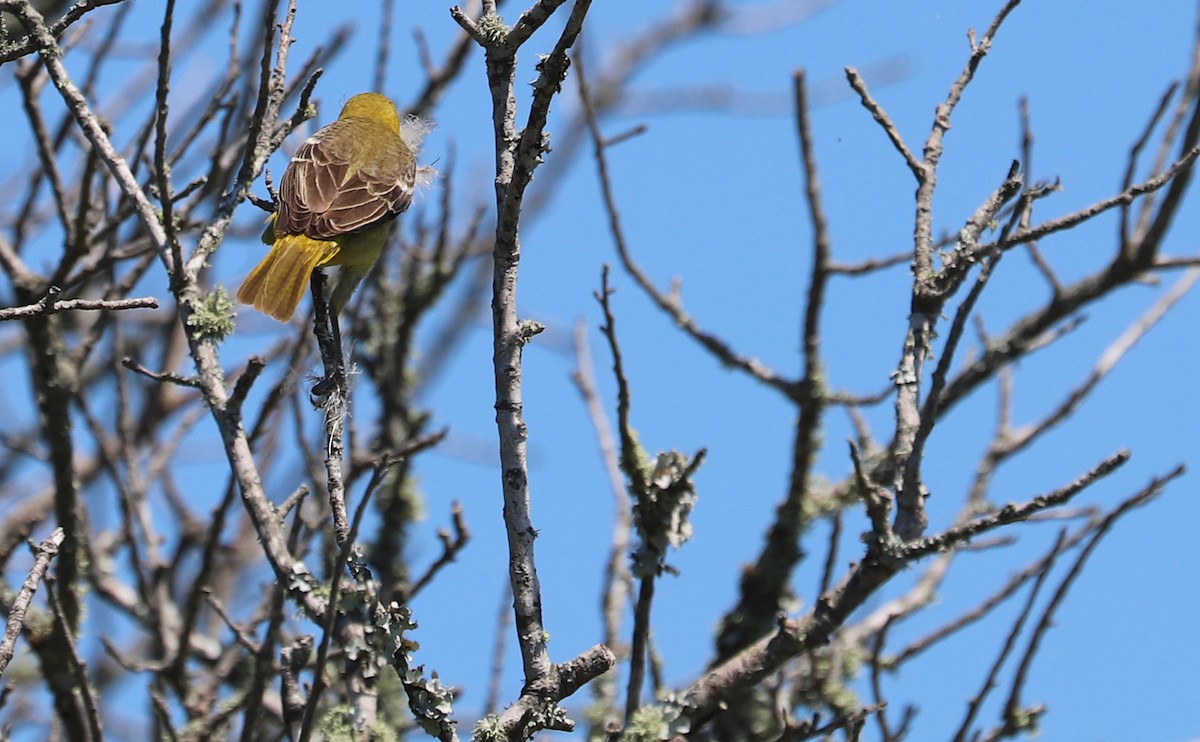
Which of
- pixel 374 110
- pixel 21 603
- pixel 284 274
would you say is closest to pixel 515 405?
pixel 21 603

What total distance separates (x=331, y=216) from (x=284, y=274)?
0.83 ft

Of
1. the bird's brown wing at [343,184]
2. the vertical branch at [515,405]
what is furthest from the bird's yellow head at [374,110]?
the vertical branch at [515,405]

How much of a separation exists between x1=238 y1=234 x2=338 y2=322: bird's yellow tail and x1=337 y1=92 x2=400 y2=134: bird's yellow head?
5.20ft

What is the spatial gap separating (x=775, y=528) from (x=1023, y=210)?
6.48ft

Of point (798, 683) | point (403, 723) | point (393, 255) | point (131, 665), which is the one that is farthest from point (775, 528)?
point (393, 255)

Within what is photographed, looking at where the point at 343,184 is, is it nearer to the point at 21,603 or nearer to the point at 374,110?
the point at 374,110

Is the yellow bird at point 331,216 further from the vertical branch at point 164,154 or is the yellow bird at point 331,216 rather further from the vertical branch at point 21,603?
the vertical branch at point 21,603

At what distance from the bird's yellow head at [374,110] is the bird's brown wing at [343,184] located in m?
0.50

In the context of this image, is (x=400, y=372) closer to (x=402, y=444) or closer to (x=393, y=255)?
(x=402, y=444)

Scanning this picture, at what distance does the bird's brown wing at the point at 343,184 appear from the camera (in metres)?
4.54

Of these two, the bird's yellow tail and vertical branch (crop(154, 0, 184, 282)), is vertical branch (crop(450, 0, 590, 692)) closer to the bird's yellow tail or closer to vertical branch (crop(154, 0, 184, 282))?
vertical branch (crop(154, 0, 184, 282))

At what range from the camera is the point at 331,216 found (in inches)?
179

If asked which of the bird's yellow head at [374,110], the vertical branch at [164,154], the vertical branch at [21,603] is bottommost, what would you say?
the vertical branch at [21,603]

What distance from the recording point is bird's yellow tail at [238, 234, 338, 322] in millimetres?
4320
